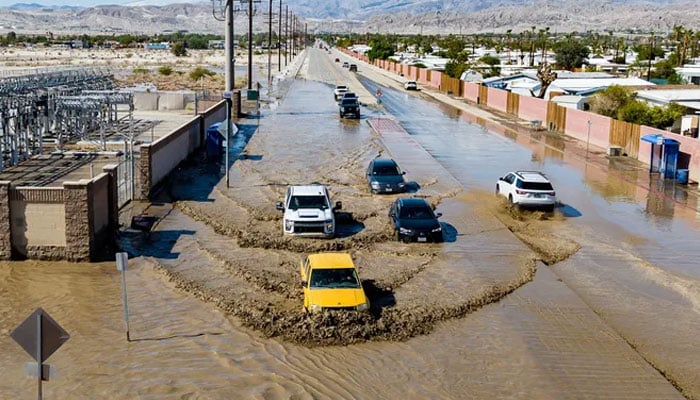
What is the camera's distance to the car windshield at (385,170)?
33.1 metres

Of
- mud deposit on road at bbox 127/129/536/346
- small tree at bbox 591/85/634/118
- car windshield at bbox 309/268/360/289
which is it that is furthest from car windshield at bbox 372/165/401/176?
small tree at bbox 591/85/634/118

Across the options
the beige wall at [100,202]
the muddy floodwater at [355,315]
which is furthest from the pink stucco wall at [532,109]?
the beige wall at [100,202]

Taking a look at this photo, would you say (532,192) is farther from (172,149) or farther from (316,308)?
(172,149)

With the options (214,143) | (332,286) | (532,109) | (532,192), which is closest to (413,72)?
(532,109)

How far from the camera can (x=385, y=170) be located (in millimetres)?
33281

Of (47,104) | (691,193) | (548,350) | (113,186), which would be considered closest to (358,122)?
(47,104)

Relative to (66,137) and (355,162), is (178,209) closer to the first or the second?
(355,162)

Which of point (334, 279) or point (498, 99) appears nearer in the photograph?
point (334, 279)

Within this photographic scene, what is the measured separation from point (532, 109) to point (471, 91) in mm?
21725

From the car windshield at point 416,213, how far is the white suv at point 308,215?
7.01 ft

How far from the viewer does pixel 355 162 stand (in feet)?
133

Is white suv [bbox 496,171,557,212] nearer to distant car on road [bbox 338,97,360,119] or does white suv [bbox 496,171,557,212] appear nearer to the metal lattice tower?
the metal lattice tower

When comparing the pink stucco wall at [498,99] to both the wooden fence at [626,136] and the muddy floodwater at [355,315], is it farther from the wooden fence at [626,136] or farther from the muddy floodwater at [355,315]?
the muddy floodwater at [355,315]

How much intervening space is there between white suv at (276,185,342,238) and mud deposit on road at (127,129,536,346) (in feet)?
1.03
